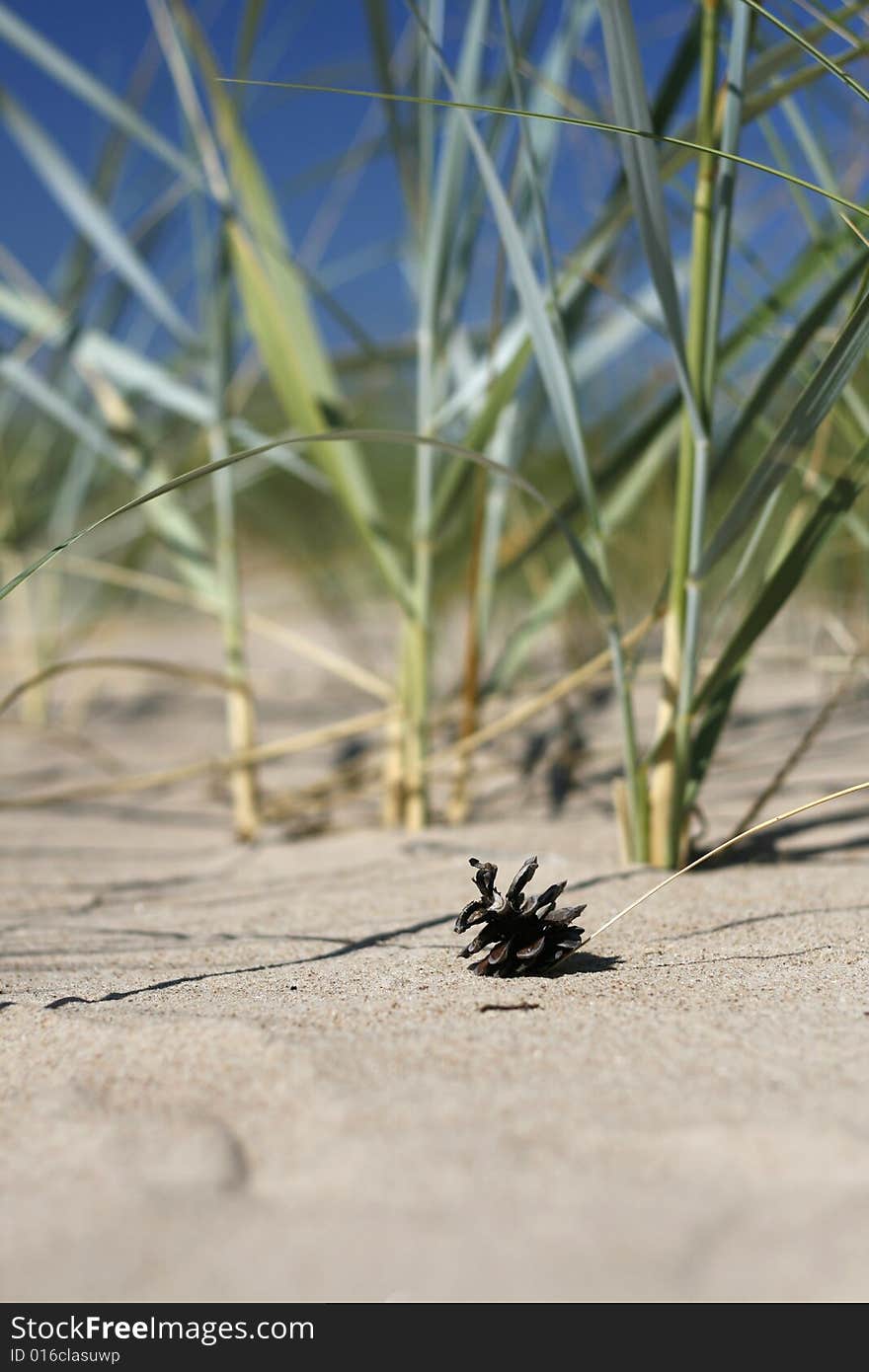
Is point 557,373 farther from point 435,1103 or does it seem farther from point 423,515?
point 435,1103

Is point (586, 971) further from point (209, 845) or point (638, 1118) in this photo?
point (209, 845)

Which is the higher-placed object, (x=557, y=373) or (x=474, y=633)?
(x=557, y=373)

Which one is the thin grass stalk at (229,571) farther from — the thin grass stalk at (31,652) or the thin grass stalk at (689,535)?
the thin grass stalk at (31,652)

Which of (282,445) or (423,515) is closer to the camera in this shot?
(282,445)

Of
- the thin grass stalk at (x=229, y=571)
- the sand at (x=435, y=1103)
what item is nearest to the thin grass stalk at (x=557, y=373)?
the sand at (x=435, y=1103)

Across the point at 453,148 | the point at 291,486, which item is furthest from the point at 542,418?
the point at 291,486

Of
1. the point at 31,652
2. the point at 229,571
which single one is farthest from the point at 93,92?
the point at 31,652
